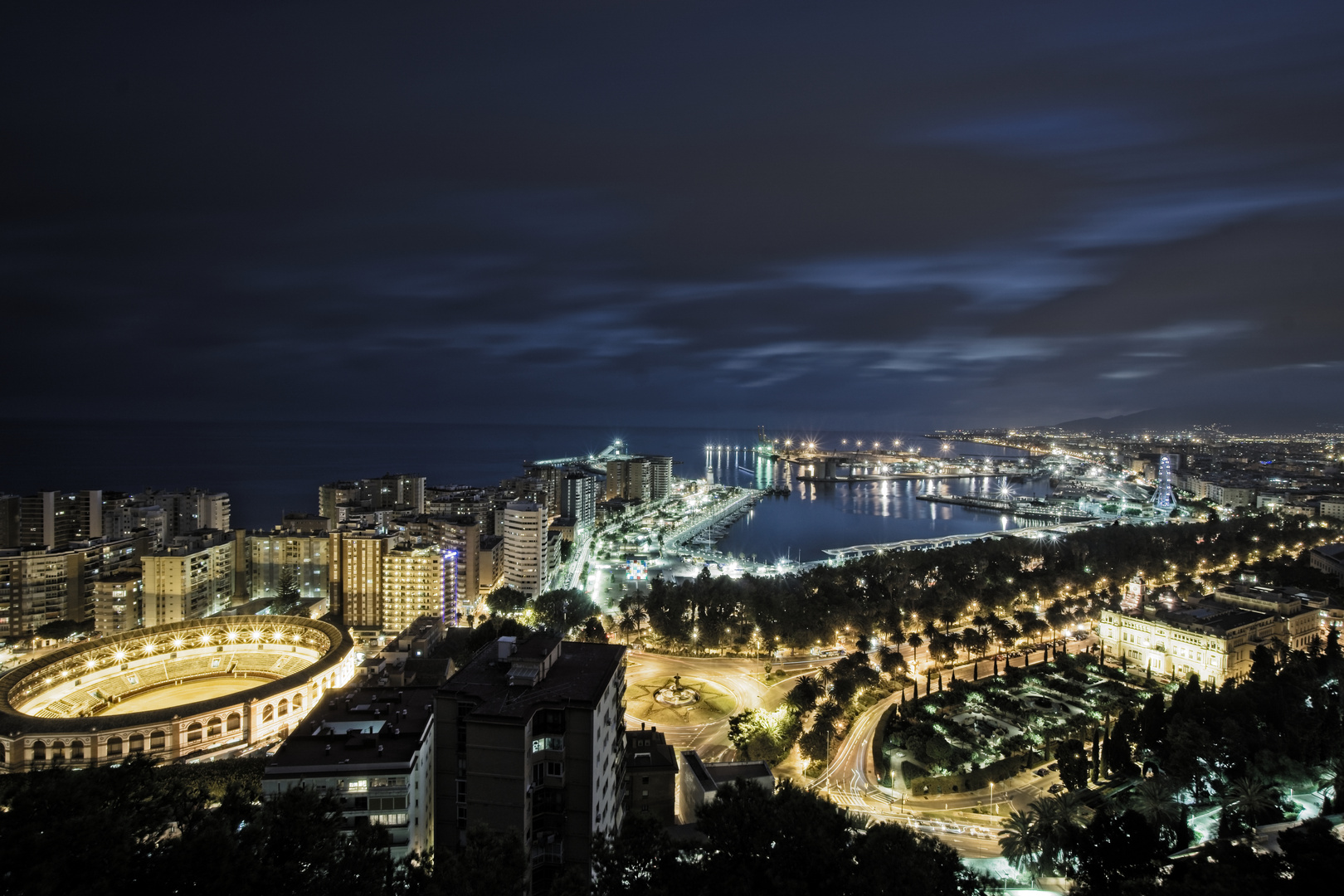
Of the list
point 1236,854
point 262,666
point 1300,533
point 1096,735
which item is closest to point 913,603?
point 1096,735

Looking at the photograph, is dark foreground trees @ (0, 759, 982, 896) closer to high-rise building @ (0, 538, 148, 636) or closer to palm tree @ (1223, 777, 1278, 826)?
palm tree @ (1223, 777, 1278, 826)

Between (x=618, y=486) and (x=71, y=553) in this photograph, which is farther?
(x=618, y=486)

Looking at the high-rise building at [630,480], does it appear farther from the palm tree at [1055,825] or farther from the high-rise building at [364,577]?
the palm tree at [1055,825]

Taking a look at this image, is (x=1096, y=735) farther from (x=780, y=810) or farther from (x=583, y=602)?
(x=583, y=602)

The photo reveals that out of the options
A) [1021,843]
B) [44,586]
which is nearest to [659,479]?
[44,586]

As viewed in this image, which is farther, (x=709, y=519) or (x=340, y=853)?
(x=709, y=519)

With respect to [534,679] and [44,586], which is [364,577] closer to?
[44,586]

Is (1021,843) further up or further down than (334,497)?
further down

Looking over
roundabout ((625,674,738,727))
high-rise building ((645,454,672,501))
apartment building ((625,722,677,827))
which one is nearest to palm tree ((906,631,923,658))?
roundabout ((625,674,738,727))
